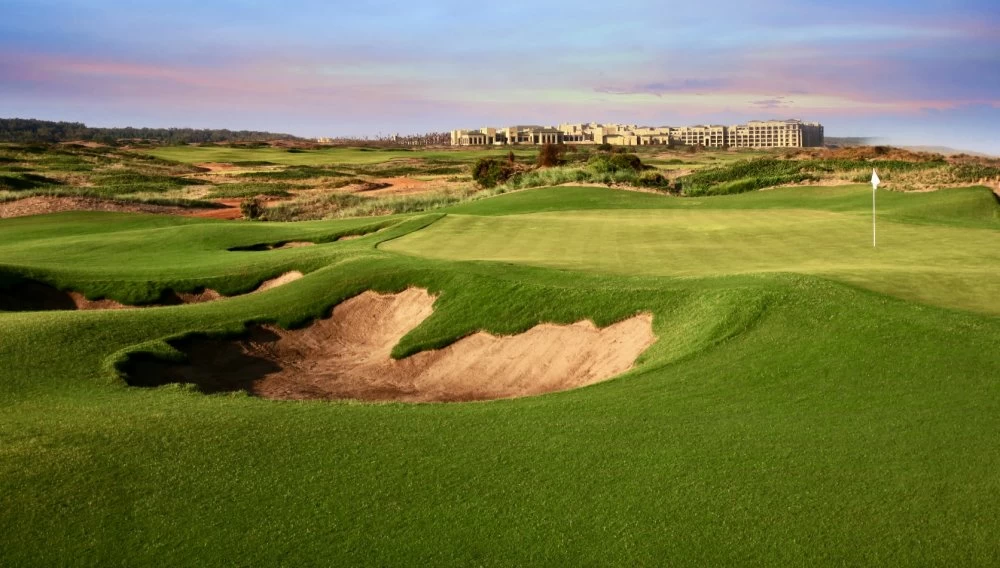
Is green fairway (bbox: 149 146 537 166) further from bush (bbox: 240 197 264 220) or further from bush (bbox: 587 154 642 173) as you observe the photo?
bush (bbox: 240 197 264 220)

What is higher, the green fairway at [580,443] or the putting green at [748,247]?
the putting green at [748,247]

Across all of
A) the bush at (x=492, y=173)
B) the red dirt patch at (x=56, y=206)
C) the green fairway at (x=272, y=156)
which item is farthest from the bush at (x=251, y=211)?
the green fairway at (x=272, y=156)

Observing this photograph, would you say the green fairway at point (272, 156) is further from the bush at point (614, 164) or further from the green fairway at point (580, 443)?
the green fairway at point (580, 443)

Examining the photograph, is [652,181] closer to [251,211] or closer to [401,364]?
[251,211]

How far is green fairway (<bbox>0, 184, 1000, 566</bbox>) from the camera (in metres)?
6.77

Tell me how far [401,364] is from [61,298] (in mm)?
10631

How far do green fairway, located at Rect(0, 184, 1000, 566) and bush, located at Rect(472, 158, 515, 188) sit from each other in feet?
182

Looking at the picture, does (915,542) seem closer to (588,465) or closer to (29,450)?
(588,465)

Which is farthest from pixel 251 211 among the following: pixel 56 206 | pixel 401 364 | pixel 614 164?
pixel 401 364

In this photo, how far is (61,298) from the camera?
2095 centimetres

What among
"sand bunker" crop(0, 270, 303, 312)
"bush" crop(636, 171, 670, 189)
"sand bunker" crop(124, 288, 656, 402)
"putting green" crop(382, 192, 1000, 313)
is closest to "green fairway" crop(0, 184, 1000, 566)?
"putting green" crop(382, 192, 1000, 313)

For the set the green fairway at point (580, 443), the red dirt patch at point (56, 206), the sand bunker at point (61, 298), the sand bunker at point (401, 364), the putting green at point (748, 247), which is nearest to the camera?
the green fairway at point (580, 443)

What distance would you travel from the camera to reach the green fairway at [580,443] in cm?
677

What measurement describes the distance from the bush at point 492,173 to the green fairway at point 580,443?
55.4 meters
